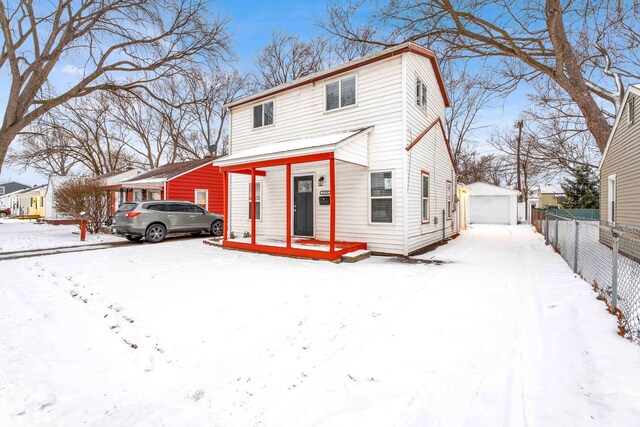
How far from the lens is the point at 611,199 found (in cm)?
1009

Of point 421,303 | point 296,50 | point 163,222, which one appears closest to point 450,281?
point 421,303

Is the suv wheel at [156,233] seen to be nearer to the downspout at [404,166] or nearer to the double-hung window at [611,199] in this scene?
the downspout at [404,166]

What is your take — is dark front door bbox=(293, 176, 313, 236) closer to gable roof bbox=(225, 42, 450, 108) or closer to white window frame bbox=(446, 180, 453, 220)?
gable roof bbox=(225, 42, 450, 108)

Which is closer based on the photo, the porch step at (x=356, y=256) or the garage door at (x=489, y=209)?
the porch step at (x=356, y=256)

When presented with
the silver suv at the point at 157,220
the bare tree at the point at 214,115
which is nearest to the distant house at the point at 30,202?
the bare tree at the point at 214,115

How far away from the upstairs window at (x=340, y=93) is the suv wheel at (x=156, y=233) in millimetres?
7992

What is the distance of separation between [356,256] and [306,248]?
136cm

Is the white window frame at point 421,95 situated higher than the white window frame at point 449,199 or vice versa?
the white window frame at point 421,95

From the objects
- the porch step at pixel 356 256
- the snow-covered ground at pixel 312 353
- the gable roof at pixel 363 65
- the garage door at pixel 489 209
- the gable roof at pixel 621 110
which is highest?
the gable roof at pixel 363 65

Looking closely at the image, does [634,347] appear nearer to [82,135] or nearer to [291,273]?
[291,273]

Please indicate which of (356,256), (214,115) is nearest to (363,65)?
(356,256)

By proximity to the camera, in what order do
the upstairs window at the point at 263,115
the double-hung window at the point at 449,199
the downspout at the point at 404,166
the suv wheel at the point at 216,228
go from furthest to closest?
the suv wheel at the point at 216,228, the double-hung window at the point at 449,199, the upstairs window at the point at 263,115, the downspout at the point at 404,166

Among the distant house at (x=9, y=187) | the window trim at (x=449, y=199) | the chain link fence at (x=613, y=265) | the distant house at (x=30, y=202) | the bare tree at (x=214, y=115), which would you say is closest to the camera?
the chain link fence at (x=613, y=265)

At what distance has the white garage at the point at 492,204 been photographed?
24.2 metres
